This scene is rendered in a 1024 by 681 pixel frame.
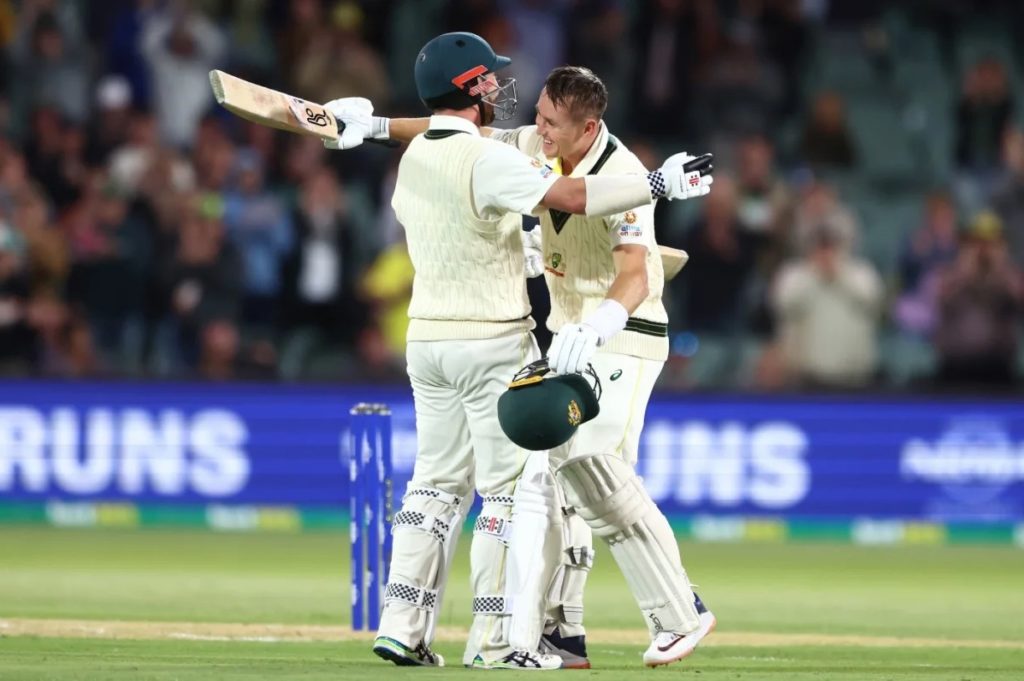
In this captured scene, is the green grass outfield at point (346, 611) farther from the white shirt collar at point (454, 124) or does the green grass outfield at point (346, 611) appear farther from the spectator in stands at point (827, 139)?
the spectator in stands at point (827, 139)

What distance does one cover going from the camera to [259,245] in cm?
1502

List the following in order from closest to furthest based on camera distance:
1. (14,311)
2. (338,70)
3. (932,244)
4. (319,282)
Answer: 1. (14,311)
2. (319,282)
3. (932,244)
4. (338,70)

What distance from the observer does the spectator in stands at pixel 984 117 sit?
16.1 metres

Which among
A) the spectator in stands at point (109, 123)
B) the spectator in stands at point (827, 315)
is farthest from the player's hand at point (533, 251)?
the spectator in stands at point (109, 123)

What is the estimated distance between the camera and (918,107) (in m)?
17.0

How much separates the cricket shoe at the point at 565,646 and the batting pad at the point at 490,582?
34 centimetres

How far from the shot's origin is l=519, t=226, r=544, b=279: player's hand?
743 cm

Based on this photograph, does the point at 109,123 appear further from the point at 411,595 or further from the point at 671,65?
the point at 411,595

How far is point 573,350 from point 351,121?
4.92 feet

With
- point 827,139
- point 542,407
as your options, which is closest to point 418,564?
point 542,407

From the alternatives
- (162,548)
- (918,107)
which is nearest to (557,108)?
(162,548)

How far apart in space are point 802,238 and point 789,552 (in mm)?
2841

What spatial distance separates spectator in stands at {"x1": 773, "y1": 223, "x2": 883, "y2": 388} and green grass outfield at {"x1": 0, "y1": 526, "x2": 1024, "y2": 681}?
150 centimetres

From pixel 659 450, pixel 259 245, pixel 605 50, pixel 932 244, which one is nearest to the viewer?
pixel 659 450
